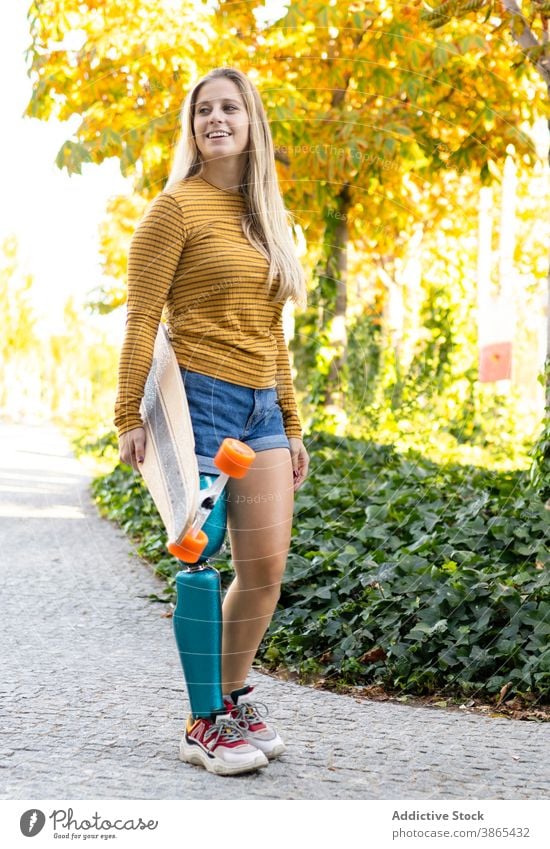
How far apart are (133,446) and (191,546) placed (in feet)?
1.08

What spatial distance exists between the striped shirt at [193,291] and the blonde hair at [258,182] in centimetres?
6

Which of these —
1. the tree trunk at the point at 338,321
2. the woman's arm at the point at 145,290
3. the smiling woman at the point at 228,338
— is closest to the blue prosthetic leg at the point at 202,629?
the smiling woman at the point at 228,338

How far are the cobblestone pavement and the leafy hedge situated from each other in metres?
0.29

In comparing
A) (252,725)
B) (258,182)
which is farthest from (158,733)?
(258,182)

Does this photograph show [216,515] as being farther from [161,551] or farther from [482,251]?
[482,251]

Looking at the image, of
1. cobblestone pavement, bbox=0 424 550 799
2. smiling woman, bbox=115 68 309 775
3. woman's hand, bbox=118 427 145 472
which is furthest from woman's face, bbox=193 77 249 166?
cobblestone pavement, bbox=0 424 550 799

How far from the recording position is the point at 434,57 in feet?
22.0

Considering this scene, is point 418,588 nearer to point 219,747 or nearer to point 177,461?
point 219,747

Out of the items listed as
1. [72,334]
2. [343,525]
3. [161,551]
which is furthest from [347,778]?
[72,334]

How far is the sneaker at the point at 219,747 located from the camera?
314 cm

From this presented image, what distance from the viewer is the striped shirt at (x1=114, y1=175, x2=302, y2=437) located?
3133 millimetres

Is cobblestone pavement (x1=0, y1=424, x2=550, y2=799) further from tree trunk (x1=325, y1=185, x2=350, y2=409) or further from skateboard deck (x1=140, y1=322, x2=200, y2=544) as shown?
tree trunk (x1=325, y1=185, x2=350, y2=409)

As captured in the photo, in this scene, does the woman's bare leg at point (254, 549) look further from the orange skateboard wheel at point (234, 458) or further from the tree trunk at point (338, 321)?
the tree trunk at point (338, 321)

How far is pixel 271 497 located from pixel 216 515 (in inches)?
6.9
